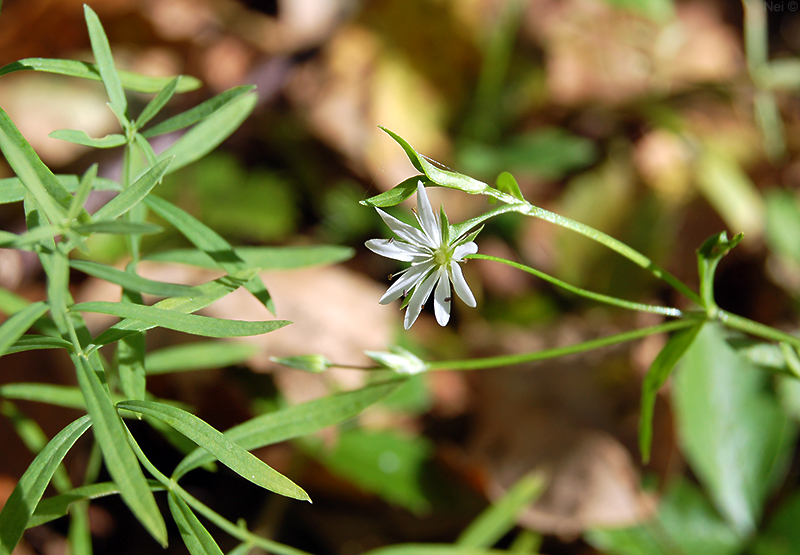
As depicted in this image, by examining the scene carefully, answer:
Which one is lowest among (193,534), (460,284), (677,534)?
(677,534)

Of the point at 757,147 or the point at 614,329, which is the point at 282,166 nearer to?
the point at 614,329

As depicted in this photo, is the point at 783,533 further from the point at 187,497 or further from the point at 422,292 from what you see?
the point at 187,497

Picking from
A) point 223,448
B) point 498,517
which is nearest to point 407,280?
point 223,448

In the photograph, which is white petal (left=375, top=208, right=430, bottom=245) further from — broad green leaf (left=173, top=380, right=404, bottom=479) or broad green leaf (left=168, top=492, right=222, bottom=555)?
broad green leaf (left=168, top=492, right=222, bottom=555)

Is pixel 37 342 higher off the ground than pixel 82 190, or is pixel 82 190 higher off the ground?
pixel 82 190

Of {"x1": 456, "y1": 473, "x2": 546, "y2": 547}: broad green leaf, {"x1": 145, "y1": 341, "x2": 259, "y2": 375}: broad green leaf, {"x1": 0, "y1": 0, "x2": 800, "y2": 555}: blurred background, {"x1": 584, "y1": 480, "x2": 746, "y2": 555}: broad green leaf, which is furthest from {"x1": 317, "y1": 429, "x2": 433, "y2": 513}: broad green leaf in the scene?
{"x1": 145, "y1": 341, "x2": 259, "y2": 375}: broad green leaf

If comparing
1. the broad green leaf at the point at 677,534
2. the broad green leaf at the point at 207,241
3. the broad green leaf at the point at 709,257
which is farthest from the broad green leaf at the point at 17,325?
the broad green leaf at the point at 677,534

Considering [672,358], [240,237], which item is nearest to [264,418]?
[672,358]

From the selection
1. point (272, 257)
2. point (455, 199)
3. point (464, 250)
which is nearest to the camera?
point (464, 250)
